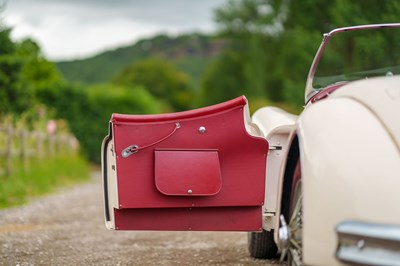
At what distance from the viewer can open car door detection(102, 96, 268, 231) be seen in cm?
501

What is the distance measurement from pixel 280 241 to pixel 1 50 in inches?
532

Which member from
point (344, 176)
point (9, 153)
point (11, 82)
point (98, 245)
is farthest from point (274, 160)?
point (11, 82)

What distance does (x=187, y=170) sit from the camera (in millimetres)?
5020

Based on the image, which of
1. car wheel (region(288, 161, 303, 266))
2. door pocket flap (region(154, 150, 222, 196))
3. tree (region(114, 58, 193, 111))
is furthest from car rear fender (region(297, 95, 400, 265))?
tree (region(114, 58, 193, 111))

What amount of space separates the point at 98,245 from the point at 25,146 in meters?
10.9

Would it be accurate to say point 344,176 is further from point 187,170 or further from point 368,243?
point 187,170

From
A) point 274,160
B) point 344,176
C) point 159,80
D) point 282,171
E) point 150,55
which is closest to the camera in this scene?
point 344,176

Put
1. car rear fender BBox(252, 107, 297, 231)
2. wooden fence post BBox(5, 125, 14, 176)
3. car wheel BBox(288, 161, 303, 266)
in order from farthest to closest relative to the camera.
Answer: wooden fence post BBox(5, 125, 14, 176) < car rear fender BBox(252, 107, 297, 231) < car wheel BBox(288, 161, 303, 266)

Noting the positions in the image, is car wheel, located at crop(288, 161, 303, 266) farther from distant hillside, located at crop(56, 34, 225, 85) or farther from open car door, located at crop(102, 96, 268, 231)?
distant hillside, located at crop(56, 34, 225, 85)

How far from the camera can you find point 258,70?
51031mm

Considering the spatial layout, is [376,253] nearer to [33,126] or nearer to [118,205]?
[118,205]

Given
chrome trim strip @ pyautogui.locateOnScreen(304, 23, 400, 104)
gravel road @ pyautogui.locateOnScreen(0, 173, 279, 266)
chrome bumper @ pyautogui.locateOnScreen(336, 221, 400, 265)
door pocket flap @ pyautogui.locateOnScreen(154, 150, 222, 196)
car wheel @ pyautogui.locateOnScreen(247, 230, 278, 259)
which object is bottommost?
gravel road @ pyautogui.locateOnScreen(0, 173, 279, 266)

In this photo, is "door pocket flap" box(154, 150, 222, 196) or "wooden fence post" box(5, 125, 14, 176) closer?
"door pocket flap" box(154, 150, 222, 196)

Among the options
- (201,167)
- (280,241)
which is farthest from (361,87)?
(201,167)
